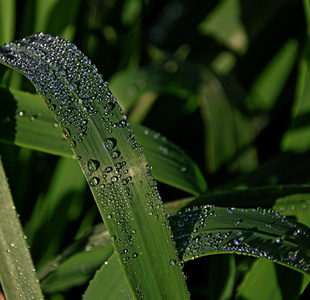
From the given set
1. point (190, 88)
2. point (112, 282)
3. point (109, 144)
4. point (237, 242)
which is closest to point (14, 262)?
point (112, 282)

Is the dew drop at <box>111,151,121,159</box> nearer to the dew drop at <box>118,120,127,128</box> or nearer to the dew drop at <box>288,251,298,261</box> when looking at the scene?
the dew drop at <box>118,120,127,128</box>

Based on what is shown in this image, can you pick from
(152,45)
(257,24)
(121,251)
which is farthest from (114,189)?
(257,24)

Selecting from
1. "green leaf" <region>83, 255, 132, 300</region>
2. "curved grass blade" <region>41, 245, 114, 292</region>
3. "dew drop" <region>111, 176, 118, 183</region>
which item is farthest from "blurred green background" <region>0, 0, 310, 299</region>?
"dew drop" <region>111, 176, 118, 183</region>

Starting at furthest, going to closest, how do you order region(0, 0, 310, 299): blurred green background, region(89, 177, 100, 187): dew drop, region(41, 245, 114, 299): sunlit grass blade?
1. region(0, 0, 310, 299): blurred green background
2. region(41, 245, 114, 299): sunlit grass blade
3. region(89, 177, 100, 187): dew drop

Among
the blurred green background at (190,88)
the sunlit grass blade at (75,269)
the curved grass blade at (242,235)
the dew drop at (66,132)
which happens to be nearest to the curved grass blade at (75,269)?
the sunlit grass blade at (75,269)

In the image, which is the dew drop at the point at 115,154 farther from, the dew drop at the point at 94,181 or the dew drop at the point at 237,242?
the dew drop at the point at 237,242

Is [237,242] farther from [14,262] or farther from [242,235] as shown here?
[14,262]
